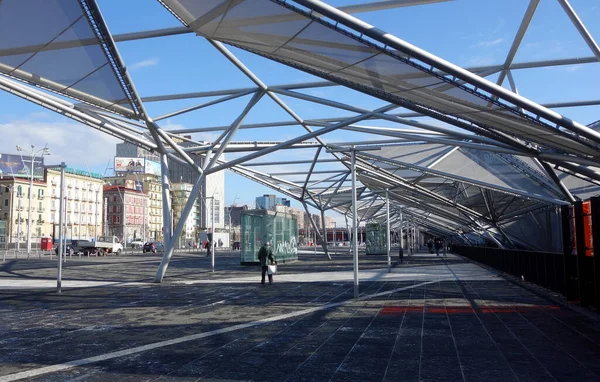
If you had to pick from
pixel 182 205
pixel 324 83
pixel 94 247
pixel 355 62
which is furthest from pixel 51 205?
pixel 355 62

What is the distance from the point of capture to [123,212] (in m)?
112

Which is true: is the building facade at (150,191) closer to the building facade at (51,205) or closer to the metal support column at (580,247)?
the building facade at (51,205)

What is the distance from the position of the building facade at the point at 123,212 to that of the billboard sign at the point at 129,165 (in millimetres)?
14044

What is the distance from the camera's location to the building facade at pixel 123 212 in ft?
371

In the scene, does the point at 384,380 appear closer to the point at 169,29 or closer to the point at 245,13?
the point at 245,13

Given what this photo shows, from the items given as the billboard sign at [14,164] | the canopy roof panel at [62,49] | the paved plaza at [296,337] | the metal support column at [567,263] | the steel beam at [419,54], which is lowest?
the paved plaza at [296,337]

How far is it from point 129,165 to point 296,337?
130 meters

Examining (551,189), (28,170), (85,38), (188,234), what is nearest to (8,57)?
(85,38)

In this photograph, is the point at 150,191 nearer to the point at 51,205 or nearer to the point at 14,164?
the point at 14,164

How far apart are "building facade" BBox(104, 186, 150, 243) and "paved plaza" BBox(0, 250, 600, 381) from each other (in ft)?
323

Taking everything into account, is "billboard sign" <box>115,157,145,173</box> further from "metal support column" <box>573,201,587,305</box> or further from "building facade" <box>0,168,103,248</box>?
"metal support column" <box>573,201,587,305</box>

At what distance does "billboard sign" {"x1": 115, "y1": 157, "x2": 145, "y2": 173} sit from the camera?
13188 cm

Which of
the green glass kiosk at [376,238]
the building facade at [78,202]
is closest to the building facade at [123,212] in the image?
the building facade at [78,202]

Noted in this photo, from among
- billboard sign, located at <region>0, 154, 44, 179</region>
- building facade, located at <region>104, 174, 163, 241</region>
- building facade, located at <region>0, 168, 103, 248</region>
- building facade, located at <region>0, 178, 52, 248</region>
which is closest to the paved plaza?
building facade, located at <region>0, 168, 103, 248</region>
